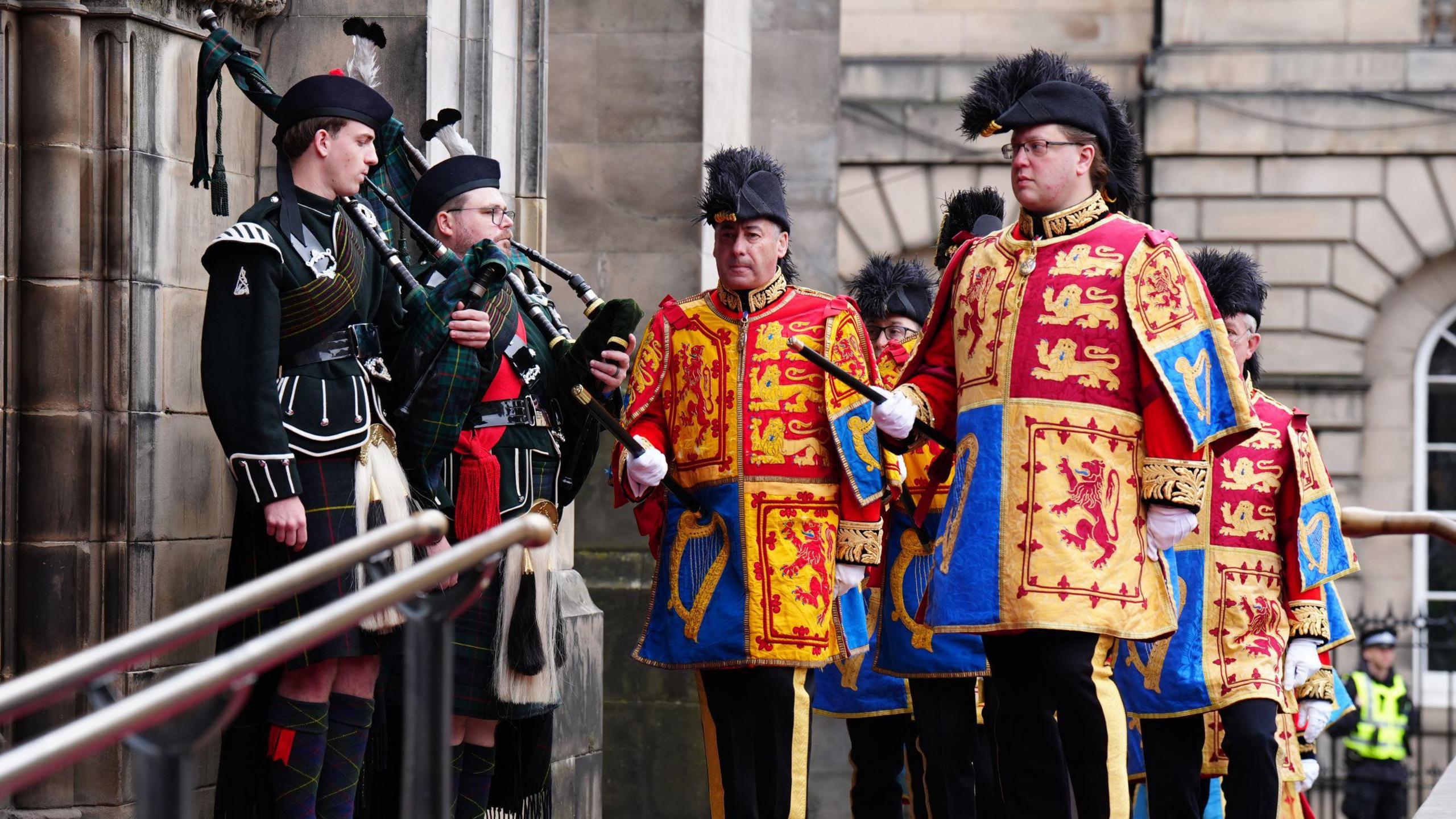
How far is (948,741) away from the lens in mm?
7090

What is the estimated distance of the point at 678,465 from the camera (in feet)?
21.3

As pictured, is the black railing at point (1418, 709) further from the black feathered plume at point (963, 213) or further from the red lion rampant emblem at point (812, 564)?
the red lion rampant emblem at point (812, 564)

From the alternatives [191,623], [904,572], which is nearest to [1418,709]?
[904,572]

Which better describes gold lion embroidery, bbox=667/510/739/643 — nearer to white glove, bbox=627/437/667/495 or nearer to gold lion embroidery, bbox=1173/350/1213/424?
white glove, bbox=627/437/667/495

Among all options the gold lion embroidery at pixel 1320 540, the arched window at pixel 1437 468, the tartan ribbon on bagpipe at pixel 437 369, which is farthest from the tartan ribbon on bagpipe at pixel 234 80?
the arched window at pixel 1437 468

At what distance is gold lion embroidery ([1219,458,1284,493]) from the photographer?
6.84m

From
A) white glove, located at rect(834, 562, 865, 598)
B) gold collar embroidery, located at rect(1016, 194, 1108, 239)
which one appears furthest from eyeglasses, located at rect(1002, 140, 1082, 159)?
white glove, located at rect(834, 562, 865, 598)

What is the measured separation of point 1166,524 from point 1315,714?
8.07ft

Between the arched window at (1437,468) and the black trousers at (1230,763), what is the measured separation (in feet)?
40.6

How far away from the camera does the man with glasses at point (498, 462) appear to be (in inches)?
242

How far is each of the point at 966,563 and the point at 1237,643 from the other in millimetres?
1616

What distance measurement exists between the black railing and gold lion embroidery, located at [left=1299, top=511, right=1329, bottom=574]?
874 cm

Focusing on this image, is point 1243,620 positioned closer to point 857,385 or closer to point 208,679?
point 857,385

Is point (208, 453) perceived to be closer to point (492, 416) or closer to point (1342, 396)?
point (492, 416)
